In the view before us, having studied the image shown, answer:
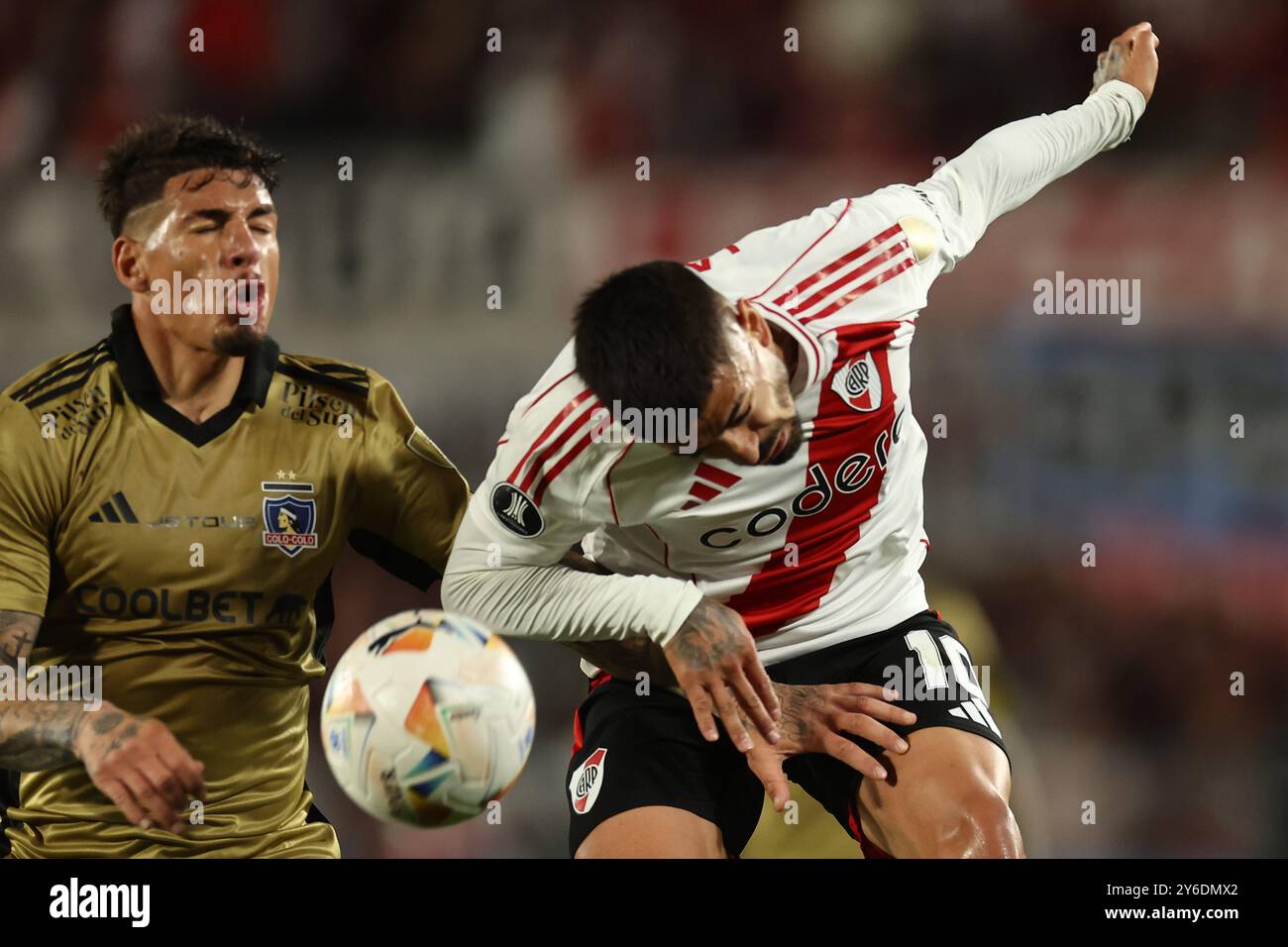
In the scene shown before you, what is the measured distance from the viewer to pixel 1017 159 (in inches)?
120

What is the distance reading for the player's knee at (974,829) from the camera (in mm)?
2432

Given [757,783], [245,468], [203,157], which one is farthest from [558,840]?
[203,157]

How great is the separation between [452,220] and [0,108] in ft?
5.08

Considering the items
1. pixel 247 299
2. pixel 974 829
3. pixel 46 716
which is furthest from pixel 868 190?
pixel 46 716

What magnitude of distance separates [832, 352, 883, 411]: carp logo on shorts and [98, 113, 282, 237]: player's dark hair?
132 cm

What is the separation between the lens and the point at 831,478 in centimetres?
276

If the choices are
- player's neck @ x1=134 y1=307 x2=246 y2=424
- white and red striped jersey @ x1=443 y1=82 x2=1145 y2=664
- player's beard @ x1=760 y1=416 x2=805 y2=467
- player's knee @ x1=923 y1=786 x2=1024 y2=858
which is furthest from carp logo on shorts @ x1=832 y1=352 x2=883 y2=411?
player's neck @ x1=134 y1=307 x2=246 y2=424

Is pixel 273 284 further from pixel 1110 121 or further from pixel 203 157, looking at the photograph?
pixel 1110 121

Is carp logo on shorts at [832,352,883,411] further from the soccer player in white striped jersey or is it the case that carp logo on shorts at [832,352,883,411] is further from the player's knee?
the player's knee

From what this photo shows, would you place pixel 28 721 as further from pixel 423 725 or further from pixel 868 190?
pixel 868 190

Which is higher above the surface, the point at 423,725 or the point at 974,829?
the point at 423,725

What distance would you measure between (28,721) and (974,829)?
69.6 inches

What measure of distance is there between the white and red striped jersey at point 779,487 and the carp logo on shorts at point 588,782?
0.94 feet

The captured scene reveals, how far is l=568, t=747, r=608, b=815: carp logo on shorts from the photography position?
274 centimetres
